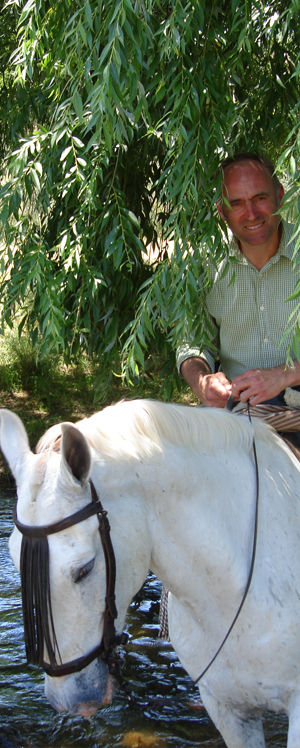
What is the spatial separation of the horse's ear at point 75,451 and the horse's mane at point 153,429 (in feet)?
0.52

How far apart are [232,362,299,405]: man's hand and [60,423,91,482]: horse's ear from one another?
0.94 metres

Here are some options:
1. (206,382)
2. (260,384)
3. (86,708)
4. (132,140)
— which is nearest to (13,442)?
(86,708)

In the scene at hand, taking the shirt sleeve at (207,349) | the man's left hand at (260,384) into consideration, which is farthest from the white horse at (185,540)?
the shirt sleeve at (207,349)

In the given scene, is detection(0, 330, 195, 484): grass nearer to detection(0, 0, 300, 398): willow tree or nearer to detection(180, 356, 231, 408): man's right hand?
detection(0, 0, 300, 398): willow tree

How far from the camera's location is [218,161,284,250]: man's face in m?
2.86

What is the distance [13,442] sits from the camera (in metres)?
1.89

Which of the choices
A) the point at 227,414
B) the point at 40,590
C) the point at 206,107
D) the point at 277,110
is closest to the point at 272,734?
the point at 227,414

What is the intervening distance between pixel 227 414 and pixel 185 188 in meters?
1.05

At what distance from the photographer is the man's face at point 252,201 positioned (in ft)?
9.37

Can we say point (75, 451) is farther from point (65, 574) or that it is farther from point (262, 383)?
point (262, 383)

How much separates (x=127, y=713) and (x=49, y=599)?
247cm

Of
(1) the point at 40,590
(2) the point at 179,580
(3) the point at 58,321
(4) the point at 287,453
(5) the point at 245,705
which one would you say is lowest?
(5) the point at 245,705

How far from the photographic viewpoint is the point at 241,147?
4.09 meters

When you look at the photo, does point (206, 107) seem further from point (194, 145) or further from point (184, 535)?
point (184, 535)
